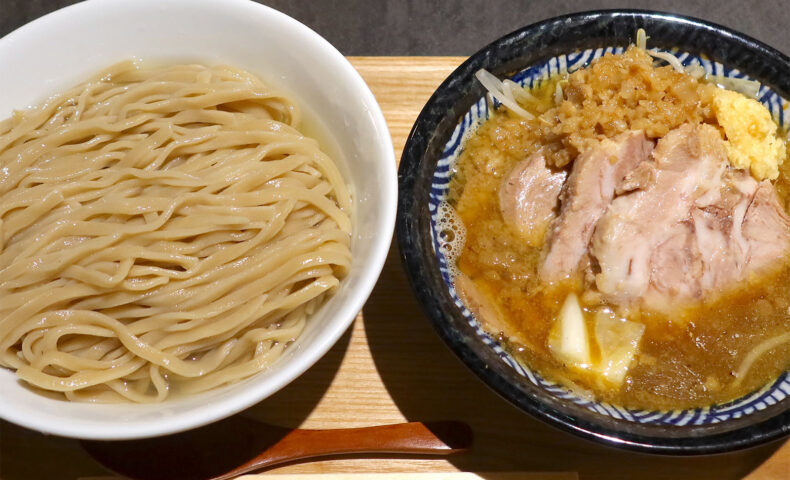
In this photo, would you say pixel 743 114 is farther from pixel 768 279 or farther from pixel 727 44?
pixel 768 279

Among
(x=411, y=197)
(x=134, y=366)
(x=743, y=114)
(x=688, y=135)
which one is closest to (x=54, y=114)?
(x=134, y=366)

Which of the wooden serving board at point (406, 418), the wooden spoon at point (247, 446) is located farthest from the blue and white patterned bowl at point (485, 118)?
the wooden spoon at point (247, 446)

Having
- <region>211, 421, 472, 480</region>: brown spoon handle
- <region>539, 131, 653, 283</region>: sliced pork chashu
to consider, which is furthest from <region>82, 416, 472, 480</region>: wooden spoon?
<region>539, 131, 653, 283</region>: sliced pork chashu

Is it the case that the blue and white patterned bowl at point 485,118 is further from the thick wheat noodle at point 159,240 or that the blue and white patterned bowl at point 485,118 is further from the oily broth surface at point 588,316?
the thick wheat noodle at point 159,240

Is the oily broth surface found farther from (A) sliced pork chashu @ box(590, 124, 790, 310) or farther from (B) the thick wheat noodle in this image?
(B) the thick wheat noodle

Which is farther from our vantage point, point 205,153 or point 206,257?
point 205,153

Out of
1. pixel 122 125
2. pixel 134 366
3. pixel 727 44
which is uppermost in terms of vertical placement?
pixel 727 44
